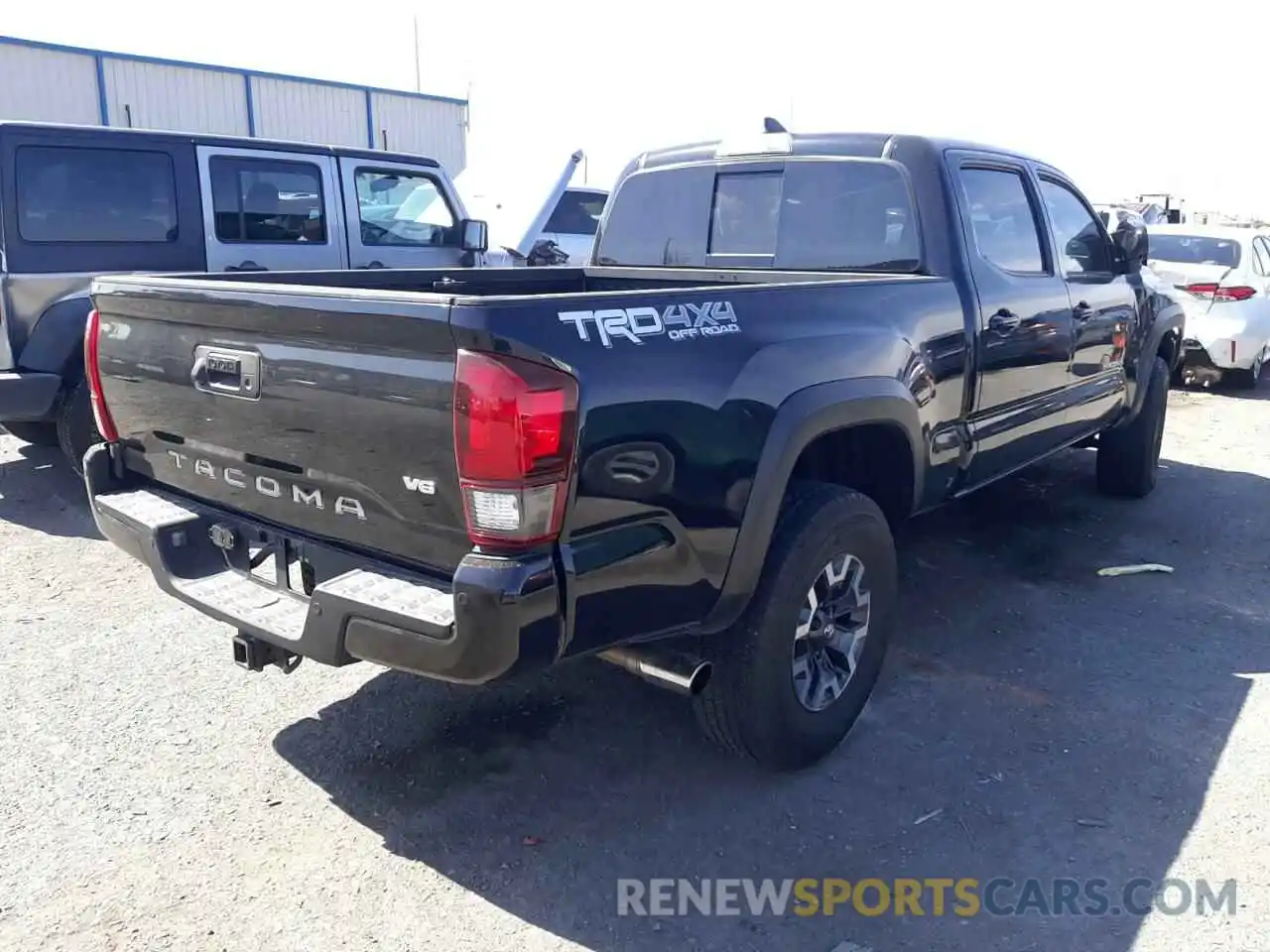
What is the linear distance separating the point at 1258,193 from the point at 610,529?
8954 centimetres

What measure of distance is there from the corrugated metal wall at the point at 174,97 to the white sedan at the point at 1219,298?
1746 centimetres

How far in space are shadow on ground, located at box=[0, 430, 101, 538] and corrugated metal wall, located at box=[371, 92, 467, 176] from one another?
19135mm

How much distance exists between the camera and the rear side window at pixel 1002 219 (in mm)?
4191

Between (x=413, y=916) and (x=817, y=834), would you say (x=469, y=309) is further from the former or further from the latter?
(x=817, y=834)

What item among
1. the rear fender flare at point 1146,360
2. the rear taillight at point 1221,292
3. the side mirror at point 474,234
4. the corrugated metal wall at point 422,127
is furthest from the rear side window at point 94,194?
the corrugated metal wall at point 422,127

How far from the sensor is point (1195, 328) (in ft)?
33.0

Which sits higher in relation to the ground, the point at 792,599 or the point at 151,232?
the point at 151,232

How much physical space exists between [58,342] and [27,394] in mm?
333

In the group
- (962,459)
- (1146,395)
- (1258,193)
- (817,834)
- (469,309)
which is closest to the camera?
(469,309)

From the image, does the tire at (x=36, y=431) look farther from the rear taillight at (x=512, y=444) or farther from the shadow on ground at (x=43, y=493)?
the rear taillight at (x=512, y=444)

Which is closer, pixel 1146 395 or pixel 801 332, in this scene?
pixel 801 332

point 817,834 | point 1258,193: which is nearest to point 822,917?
point 817,834

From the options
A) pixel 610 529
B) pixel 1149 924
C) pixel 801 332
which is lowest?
Answer: pixel 1149 924

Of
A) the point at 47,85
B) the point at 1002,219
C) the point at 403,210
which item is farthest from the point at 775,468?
the point at 47,85
